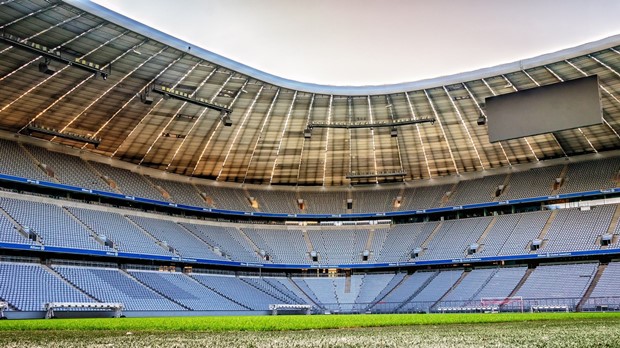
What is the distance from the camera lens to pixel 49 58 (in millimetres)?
36375

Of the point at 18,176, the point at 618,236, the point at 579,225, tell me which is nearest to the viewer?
the point at 18,176

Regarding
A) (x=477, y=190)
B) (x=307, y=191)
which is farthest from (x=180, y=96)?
(x=477, y=190)

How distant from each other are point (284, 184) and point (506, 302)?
2939 cm

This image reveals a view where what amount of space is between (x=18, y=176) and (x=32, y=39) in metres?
14.3

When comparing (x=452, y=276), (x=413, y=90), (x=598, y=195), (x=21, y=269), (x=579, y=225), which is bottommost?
(x=21, y=269)

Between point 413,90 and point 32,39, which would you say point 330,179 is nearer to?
point 413,90

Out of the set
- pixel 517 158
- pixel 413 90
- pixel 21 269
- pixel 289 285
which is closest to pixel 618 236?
pixel 517 158

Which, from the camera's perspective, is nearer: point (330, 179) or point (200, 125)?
point (200, 125)

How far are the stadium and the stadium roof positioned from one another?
0.19m

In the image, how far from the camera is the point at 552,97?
40.2m

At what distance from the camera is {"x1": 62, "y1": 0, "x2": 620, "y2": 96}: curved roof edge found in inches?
1304

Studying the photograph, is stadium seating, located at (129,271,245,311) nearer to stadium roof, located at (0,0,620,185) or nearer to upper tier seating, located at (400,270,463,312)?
stadium roof, located at (0,0,620,185)

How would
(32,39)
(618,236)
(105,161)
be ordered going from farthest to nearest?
1. (105,161)
2. (618,236)
3. (32,39)

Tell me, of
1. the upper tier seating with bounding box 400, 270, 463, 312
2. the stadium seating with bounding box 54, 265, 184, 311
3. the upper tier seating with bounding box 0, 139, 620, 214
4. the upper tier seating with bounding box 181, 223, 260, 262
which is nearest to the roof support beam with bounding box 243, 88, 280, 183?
the upper tier seating with bounding box 0, 139, 620, 214
